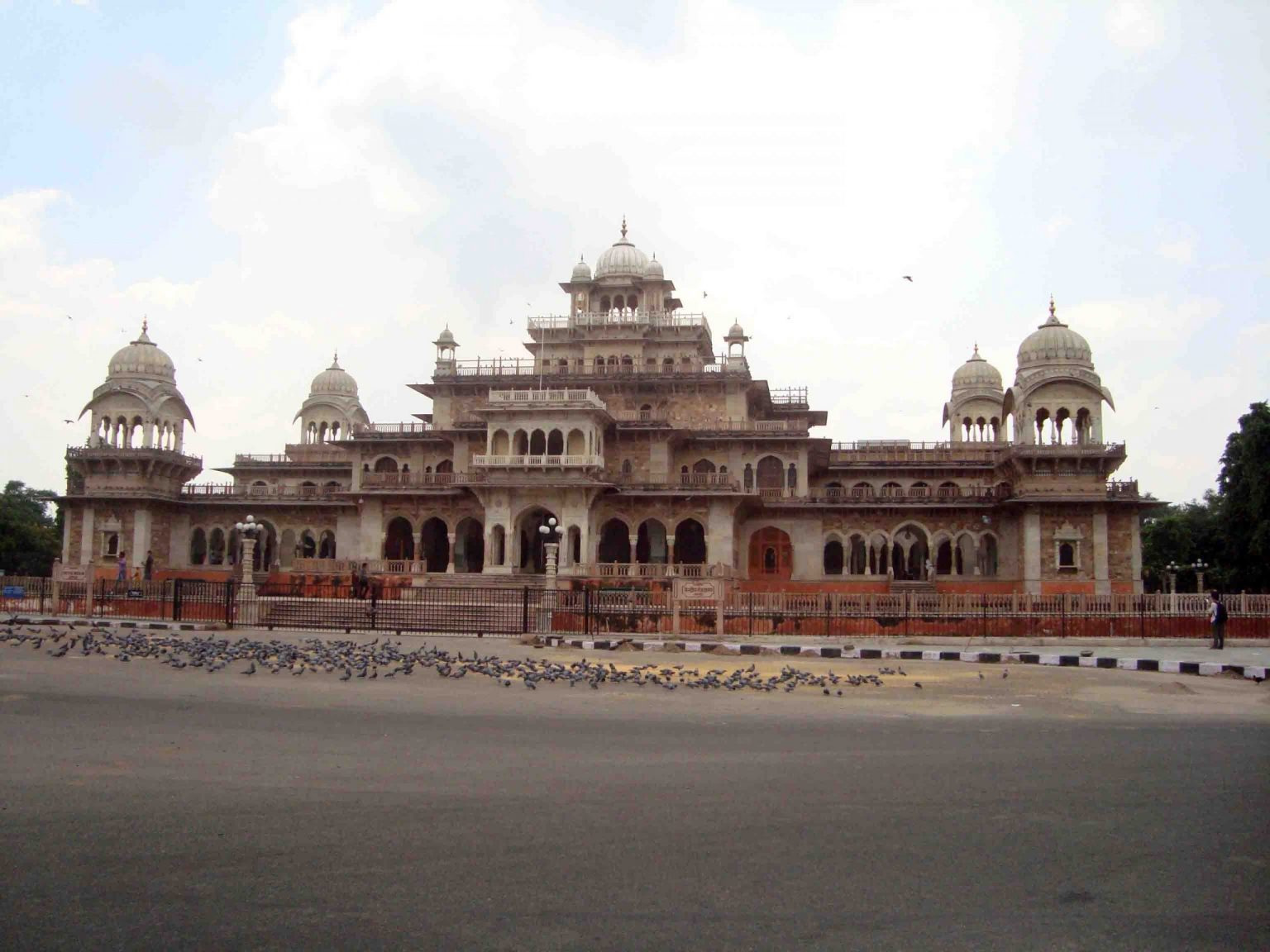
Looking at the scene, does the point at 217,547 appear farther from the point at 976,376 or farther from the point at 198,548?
the point at 976,376

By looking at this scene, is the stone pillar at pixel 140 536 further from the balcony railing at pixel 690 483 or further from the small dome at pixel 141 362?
the balcony railing at pixel 690 483

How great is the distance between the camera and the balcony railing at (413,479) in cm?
4184

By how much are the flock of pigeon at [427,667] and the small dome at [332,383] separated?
1531 inches

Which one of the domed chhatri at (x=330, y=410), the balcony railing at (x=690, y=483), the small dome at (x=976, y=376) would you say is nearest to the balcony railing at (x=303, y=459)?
the domed chhatri at (x=330, y=410)

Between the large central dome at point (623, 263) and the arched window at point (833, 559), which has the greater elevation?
the large central dome at point (623, 263)

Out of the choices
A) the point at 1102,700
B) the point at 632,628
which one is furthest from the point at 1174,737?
the point at 632,628

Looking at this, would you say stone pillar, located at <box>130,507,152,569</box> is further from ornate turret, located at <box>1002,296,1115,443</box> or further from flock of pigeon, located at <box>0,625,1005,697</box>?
ornate turret, located at <box>1002,296,1115,443</box>

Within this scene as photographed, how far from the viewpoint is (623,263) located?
48.2 meters

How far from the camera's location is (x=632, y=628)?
2481 centimetres

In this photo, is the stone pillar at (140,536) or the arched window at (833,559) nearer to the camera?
the stone pillar at (140,536)

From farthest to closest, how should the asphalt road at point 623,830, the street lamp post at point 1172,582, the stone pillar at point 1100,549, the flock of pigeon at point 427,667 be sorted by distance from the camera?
the stone pillar at point 1100,549 < the street lamp post at point 1172,582 < the flock of pigeon at point 427,667 < the asphalt road at point 623,830

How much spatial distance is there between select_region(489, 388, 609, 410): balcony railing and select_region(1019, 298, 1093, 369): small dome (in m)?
17.7

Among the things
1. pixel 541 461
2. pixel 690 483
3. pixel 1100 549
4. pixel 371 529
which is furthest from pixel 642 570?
pixel 1100 549

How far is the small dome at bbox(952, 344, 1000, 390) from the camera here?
55688mm
